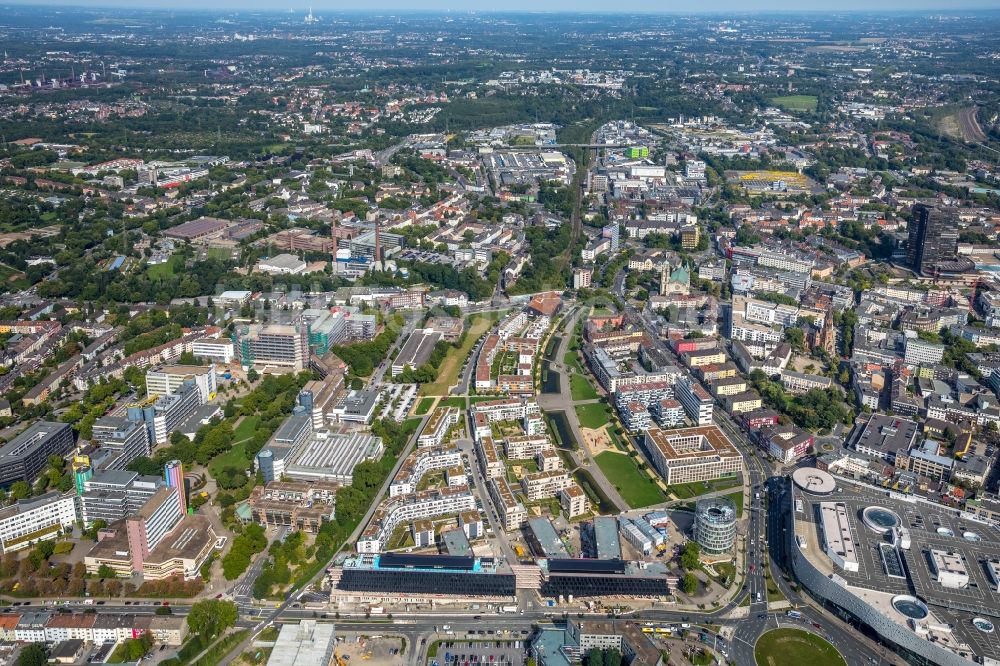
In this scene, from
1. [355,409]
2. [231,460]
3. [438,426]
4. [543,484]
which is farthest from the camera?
[355,409]

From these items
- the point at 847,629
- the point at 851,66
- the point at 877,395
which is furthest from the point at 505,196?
the point at 851,66

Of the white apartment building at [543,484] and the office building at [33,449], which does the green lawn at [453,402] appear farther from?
the office building at [33,449]

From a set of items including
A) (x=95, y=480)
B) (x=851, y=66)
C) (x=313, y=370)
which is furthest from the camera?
(x=851, y=66)

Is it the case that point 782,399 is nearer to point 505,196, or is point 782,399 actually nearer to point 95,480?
point 95,480

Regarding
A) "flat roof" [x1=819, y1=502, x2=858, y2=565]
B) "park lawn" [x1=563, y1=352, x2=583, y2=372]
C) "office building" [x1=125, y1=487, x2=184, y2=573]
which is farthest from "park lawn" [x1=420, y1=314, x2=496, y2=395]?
"flat roof" [x1=819, y1=502, x2=858, y2=565]

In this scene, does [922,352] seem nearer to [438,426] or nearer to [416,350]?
[438,426]

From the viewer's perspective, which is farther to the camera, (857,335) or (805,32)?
(805,32)

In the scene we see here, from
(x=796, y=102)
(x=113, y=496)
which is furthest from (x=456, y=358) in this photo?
(x=796, y=102)
